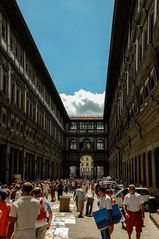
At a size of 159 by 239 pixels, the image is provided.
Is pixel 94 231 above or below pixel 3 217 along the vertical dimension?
below

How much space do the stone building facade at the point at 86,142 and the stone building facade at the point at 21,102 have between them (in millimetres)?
31369

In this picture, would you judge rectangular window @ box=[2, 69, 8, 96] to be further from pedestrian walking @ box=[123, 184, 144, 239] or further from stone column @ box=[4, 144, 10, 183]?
pedestrian walking @ box=[123, 184, 144, 239]

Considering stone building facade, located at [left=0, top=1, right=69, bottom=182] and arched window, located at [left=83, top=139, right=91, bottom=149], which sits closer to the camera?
stone building facade, located at [left=0, top=1, right=69, bottom=182]

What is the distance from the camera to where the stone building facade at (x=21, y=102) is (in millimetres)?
37312

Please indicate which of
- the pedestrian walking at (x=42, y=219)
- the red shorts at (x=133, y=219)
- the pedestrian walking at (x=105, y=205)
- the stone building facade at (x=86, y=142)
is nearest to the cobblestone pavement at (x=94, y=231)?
the red shorts at (x=133, y=219)

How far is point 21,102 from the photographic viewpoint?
4544 centimetres

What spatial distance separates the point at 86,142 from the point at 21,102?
192 feet

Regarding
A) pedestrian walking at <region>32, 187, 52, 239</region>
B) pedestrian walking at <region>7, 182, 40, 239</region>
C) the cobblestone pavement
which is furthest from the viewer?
the cobblestone pavement

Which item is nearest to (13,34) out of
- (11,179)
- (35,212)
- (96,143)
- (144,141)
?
(11,179)

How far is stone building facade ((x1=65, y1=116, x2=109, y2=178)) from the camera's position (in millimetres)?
100438

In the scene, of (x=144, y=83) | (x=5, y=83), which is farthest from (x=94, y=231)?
(x=5, y=83)

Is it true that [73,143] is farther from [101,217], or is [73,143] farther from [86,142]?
[101,217]

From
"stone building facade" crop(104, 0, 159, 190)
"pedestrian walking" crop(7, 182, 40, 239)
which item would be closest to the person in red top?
"pedestrian walking" crop(7, 182, 40, 239)

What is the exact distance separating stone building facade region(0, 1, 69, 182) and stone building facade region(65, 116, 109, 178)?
31369mm
